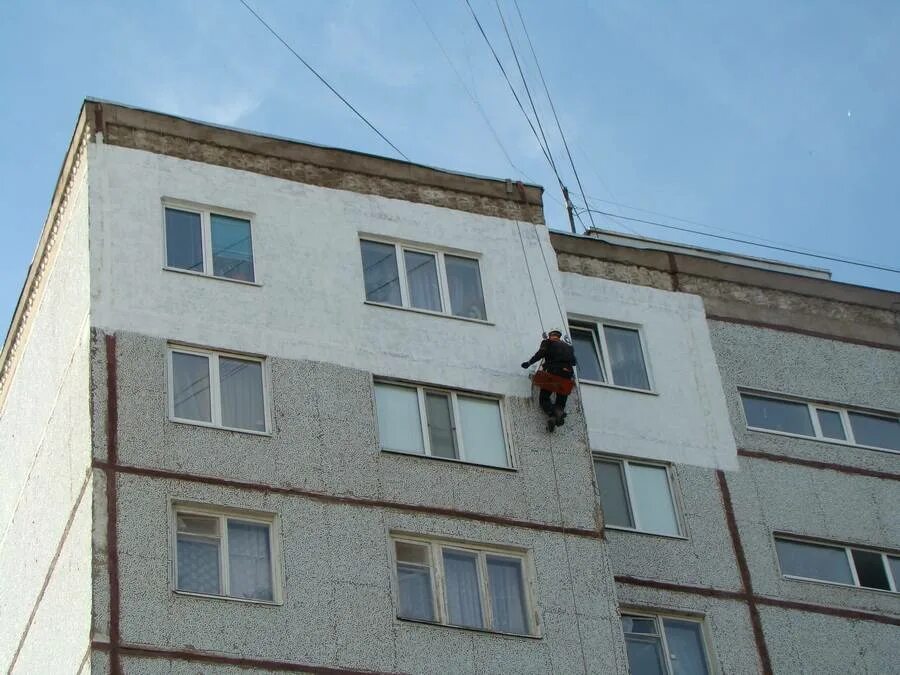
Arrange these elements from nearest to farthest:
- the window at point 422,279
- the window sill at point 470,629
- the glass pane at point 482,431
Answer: the window sill at point 470,629 → the glass pane at point 482,431 → the window at point 422,279

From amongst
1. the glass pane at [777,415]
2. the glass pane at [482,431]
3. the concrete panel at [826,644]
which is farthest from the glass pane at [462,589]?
the glass pane at [777,415]

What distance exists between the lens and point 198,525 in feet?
85.3

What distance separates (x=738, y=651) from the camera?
3000 centimetres

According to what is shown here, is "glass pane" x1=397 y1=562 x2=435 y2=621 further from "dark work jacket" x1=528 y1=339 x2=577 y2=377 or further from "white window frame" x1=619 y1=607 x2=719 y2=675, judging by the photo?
"white window frame" x1=619 y1=607 x2=719 y2=675

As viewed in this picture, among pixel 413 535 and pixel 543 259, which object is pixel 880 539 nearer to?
pixel 543 259

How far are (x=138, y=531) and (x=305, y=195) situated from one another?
7.88 meters

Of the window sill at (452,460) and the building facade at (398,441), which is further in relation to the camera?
the window sill at (452,460)

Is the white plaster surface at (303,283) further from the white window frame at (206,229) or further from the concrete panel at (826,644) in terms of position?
the concrete panel at (826,644)

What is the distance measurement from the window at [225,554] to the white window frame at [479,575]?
6.26 ft

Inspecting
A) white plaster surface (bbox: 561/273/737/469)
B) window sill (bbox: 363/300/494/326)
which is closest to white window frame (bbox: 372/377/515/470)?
window sill (bbox: 363/300/494/326)

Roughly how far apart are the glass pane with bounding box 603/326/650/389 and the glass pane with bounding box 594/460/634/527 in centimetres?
196

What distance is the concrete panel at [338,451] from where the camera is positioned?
2656 cm

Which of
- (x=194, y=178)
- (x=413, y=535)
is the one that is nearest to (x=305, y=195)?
(x=194, y=178)

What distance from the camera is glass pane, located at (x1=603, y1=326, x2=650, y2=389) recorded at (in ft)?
A: 109
